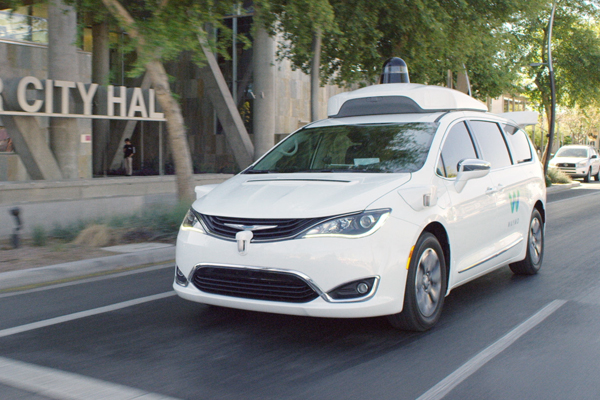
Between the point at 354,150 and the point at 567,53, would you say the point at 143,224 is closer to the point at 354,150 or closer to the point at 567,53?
the point at 354,150

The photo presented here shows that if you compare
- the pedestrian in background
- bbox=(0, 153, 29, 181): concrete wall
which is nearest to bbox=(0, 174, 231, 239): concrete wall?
bbox=(0, 153, 29, 181): concrete wall

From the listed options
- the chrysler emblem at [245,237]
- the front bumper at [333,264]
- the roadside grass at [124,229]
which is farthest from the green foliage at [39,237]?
the chrysler emblem at [245,237]

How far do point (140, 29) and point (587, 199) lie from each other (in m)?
16.2

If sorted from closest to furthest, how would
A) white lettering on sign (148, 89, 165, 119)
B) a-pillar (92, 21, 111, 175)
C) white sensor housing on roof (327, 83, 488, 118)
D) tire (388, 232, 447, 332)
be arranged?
tire (388, 232, 447, 332)
white sensor housing on roof (327, 83, 488, 118)
white lettering on sign (148, 89, 165, 119)
a-pillar (92, 21, 111, 175)

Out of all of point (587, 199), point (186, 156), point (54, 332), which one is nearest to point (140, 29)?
point (186, 156)

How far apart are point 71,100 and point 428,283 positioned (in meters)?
14.3

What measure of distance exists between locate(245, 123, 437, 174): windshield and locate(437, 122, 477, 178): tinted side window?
185 mm

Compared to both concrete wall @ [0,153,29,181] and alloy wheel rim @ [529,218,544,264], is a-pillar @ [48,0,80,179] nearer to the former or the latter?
concrete wall @ [0,153,29,181]

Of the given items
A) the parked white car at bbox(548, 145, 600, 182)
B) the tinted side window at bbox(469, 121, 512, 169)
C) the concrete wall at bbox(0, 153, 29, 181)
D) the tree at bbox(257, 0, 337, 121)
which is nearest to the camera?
the tinted side window at bbox(469, 121, 512, 169)

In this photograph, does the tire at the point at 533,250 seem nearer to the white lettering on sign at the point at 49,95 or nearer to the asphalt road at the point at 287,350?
the asphalt road at the point at 287,350

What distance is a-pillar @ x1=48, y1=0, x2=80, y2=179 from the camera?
16859 mm

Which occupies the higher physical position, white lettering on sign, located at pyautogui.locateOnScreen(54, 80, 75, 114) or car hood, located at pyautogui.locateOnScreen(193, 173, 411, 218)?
white lettering on sign, located at pyautogui.locateOnScreen(54, 80, 75, 114)

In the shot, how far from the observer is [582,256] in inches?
362

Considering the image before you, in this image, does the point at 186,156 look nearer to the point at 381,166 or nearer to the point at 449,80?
the point at 381,166
